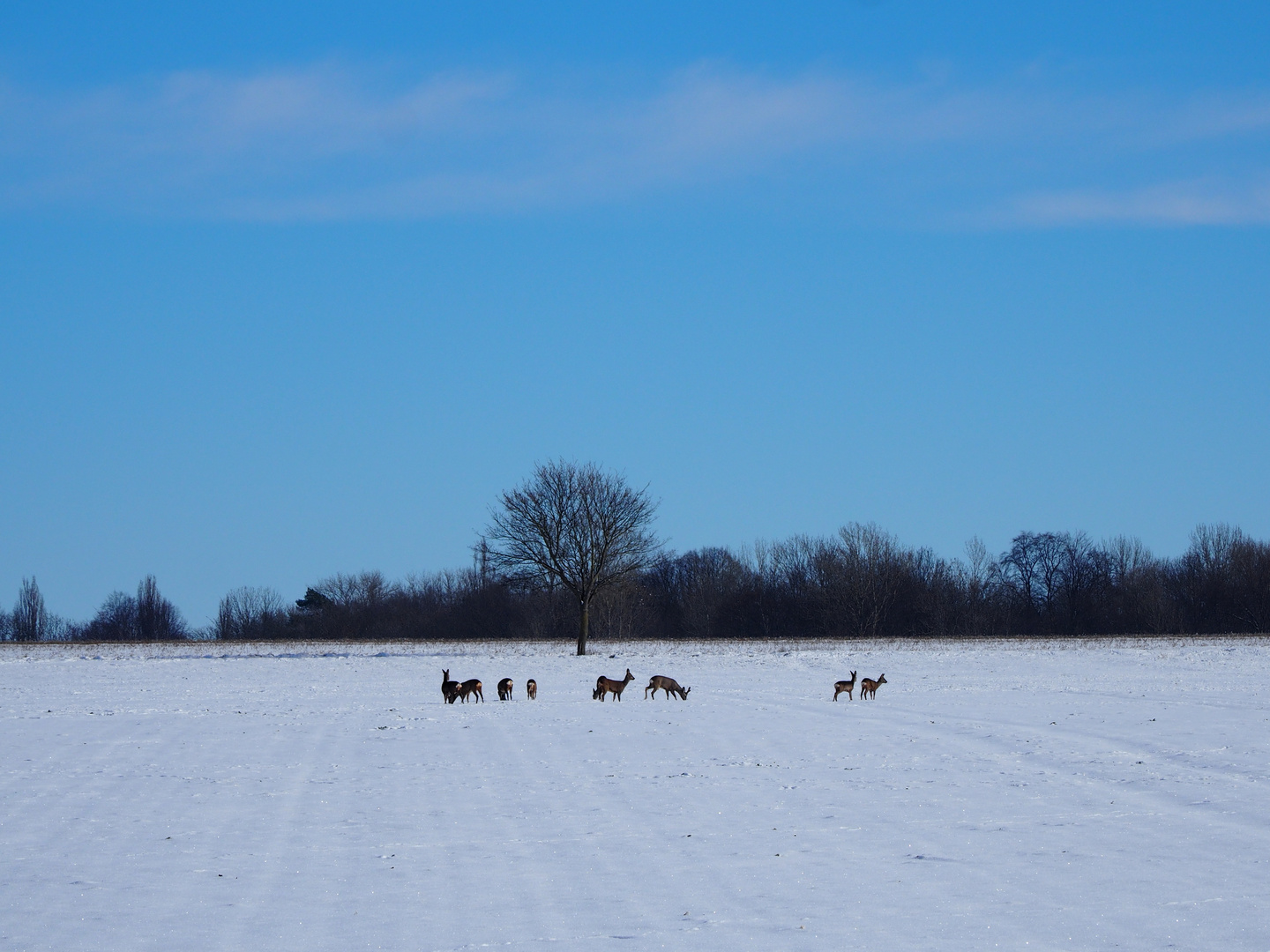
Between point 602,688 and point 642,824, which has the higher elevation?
point 602,688

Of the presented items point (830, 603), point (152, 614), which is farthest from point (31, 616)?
point (830, 603)

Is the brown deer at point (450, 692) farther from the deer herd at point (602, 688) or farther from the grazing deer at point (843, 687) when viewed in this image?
the grazing deer at point (843, 687)

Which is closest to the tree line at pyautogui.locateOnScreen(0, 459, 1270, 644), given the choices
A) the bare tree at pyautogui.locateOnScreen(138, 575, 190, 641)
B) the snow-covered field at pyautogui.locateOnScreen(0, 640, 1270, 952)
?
the bare tree at pyautogui.locateOnScreen(138, 575, 190, 641)

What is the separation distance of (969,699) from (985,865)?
15838 mm

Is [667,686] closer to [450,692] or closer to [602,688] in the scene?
[602,688]

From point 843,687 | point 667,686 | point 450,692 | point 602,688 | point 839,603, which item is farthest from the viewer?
point 839,603

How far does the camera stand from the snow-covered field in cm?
830

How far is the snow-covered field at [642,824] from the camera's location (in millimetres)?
8305

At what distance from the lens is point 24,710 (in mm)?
24656

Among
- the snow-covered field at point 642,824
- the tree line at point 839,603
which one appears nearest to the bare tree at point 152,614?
the tree line at point 839,603

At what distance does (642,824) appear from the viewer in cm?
1199

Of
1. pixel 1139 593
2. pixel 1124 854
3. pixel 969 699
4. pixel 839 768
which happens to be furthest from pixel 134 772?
pixel 1139 593

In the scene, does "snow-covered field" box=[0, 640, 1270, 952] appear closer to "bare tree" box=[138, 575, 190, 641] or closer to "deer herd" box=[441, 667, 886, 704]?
"deer herd" box=[441, 667, 886, 704]

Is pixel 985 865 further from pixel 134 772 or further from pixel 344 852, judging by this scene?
pixel 134 772
